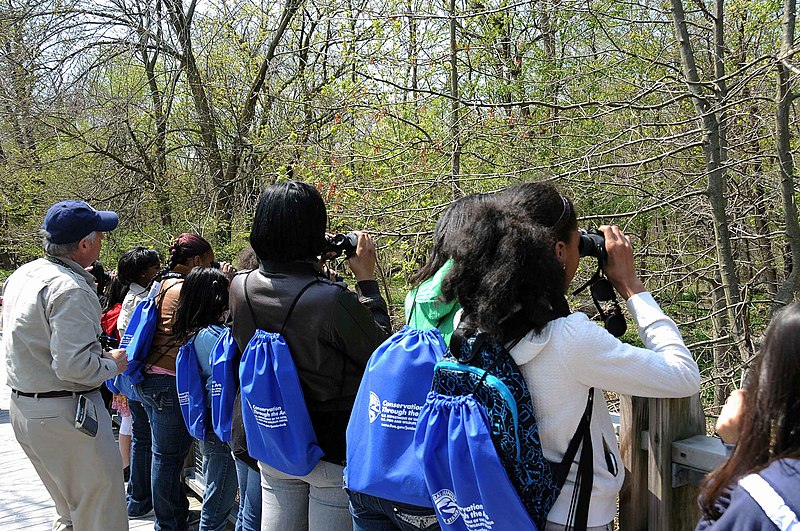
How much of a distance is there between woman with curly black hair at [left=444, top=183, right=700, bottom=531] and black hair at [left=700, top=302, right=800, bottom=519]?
42cm

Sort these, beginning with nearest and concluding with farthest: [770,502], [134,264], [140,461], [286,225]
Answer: [770,502] < [286,225] < [140,461] < [134,264]

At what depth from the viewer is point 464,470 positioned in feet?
5.88

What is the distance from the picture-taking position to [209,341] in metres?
3.60

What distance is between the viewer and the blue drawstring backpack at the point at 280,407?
2.42 metres

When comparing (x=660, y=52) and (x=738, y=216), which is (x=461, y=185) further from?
(x=738, y=216)

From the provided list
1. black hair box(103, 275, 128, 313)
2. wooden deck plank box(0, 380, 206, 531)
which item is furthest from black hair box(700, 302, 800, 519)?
black hair box(103, 275, 128, 313)

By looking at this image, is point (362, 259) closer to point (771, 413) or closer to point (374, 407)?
point (374, 407)

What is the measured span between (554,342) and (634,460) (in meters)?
0.55

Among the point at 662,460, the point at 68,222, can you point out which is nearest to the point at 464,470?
the point at 662,460

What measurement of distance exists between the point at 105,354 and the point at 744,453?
3012 millimetres

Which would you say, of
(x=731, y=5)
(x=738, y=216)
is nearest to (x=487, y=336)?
(x=738, y=216)

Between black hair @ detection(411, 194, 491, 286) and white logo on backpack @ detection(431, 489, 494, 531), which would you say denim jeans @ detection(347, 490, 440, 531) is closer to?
white logo on backpack @ detection(431, 489, 494, 531)

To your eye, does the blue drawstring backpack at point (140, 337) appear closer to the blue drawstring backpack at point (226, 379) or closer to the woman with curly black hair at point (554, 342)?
the blue drawstring backpack at point (226, 379)

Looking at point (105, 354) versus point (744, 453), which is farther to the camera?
point (105, 354)
